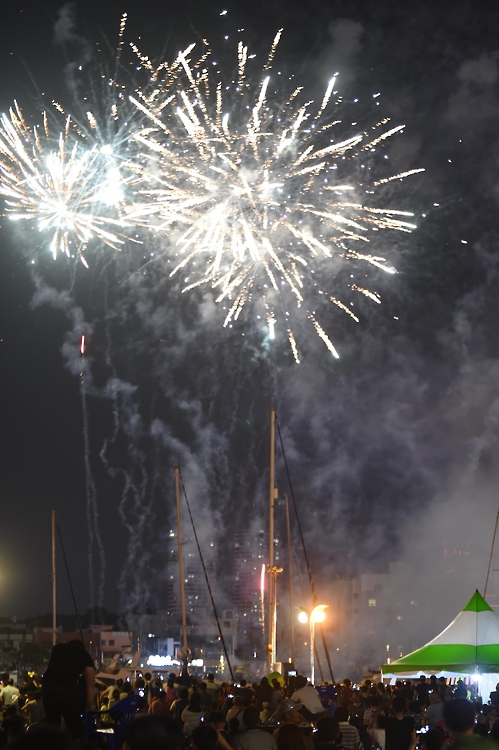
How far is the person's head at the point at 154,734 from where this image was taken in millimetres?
3189

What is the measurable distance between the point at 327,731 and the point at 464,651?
10777mm

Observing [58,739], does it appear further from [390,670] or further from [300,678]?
[390,670]

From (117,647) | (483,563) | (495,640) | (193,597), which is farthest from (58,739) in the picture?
(193,597)

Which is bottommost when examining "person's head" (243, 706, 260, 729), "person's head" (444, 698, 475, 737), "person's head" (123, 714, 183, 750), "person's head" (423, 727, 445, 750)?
"person's head" (423, 727, 445, 750)

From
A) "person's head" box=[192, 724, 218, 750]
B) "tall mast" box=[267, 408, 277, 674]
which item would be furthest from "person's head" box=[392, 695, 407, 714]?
"tall mast" box=[267, 408, 277, 674]

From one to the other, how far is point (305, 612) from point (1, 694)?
13.4 metres

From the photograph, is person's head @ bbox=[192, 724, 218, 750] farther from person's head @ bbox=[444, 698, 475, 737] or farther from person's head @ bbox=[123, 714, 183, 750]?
person's head @ bbox=[123, 714, 183, 750]

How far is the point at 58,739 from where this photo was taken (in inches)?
118

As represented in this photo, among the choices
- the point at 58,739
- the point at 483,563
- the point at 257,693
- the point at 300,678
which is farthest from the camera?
the point at 483,563

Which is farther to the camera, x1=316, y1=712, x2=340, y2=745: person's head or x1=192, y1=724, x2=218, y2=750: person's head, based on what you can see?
x1=316, y1=712, x2=340, y2=745: person's head

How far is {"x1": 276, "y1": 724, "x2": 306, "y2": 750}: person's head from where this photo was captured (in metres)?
6.66

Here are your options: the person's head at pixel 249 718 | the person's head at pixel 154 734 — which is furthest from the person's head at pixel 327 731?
the person's head at pixel 154 734

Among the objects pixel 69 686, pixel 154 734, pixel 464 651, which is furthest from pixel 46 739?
pixel 464 651

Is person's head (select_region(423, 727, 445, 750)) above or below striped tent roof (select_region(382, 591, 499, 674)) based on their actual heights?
below
